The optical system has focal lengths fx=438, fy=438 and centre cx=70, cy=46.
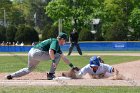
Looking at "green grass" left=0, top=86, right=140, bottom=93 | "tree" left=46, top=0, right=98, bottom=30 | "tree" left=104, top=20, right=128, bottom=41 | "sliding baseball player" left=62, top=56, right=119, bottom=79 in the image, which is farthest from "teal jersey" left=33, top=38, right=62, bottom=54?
"tree" left=46, top=0, right=98, bottom=30

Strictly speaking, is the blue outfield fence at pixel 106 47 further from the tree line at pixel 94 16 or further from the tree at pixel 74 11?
the tree at pixel 74 11

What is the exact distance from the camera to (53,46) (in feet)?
38.3

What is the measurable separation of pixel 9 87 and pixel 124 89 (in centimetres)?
272

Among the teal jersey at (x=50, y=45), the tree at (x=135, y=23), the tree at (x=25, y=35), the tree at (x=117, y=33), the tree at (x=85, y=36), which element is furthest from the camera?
the tree at (x=135, y=23)

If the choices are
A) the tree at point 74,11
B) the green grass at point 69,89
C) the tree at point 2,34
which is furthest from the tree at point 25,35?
the green grass at point 69,89

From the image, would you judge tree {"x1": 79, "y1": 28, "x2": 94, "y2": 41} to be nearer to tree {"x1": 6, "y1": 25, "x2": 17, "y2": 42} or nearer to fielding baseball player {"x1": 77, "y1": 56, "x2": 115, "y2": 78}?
tree {"x1": 6, "y1": 25, "x2": 17, "y2": 42}

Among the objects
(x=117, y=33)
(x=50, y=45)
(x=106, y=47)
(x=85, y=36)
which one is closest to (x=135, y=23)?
(x=117, y=33)

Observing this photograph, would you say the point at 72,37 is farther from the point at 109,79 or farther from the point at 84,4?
the point at 84,4

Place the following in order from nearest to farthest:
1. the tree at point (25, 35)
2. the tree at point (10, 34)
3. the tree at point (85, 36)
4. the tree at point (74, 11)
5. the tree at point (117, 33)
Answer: the tree at point (85, 36) < the tree at point (117, 33) < the tree at point (25, 35) < the tree at point (10, 34) < the tree at point (74, 11)

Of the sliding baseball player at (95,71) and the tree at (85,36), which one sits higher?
the sliding baseball player at (95,71)

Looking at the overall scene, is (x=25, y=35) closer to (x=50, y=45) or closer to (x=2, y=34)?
(x=2, y=34)

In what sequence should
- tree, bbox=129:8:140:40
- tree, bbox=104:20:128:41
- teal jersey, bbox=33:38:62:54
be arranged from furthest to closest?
tree, bbox=129:8:140:40
tree, bbox=104:20:128:41
teal jersey, bbox=33:38:62:54

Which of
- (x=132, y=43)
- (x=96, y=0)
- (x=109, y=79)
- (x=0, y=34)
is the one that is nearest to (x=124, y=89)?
(x=109, y=79)

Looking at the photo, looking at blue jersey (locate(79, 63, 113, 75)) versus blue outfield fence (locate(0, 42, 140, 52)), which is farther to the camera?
Result: blue outfield fence (locate(0, 42, 140, 52))
